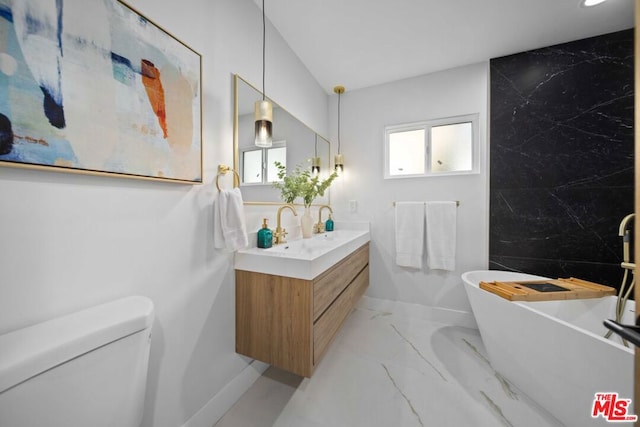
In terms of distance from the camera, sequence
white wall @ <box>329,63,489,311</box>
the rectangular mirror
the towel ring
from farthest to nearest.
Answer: white wall @ <box>329,63,489,311</box>
the rectangular mirror
the towel ring

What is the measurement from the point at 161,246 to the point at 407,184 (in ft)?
7.28

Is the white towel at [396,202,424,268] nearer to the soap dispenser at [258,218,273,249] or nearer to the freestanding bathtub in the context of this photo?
the freestanding bathtub

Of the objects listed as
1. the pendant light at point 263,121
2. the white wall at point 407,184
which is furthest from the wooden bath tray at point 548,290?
the pendant light at point 263,121

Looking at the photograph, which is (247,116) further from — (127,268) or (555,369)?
(555,369)

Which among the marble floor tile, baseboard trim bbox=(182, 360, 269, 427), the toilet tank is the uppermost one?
the toilet tank

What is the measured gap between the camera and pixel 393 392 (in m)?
1.43

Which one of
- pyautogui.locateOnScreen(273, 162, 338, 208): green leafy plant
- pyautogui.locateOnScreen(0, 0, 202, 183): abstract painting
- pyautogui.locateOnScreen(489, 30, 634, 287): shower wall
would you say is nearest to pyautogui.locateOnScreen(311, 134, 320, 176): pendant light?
pyautogui.locateOnScreen(273, 162, 338, 208): green leafy plant

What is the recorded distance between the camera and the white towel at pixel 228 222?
3.87ft

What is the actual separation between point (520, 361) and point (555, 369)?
0.20m

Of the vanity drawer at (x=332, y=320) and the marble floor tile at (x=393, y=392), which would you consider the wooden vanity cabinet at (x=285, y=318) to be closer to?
the vanity drawer at (x=332, y=320)

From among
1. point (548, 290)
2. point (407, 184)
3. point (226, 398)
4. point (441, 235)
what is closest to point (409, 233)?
point (441, 235)

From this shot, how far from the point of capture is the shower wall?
1.72 m

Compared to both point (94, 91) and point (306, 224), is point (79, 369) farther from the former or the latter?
point (306, 224)

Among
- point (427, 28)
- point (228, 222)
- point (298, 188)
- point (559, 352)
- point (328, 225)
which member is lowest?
point (559, 352)
